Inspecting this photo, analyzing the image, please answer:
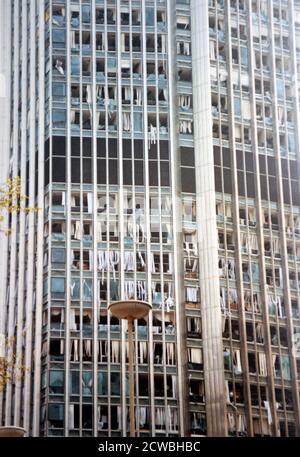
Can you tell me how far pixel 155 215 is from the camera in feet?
201

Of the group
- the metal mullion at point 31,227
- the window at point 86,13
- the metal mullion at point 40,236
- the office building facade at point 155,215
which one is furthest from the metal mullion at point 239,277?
the metal mullion at point 31,227

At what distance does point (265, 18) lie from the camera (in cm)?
6631

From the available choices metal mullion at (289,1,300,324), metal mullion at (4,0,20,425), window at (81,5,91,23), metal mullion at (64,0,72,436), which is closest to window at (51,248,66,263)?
metal mullion at (64,0,72,436)

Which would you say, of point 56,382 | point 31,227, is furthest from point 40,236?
point 56,382

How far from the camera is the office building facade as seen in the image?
5809 centimetres

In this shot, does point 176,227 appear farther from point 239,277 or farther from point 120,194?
point 239,277

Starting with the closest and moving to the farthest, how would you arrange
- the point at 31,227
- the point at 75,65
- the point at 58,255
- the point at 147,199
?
the point at 58,255 → the point at 31,227 → the point at 147,199 → the point at 75,65

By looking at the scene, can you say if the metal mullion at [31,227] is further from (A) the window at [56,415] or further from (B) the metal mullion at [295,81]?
(B) the metal mullion at [295,81]

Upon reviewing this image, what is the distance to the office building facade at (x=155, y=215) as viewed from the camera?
58094 mm

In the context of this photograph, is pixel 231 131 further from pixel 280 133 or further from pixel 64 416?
pixel 64 416

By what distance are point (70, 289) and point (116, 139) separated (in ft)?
27.3

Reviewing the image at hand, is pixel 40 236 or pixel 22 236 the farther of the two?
pixel 22 236

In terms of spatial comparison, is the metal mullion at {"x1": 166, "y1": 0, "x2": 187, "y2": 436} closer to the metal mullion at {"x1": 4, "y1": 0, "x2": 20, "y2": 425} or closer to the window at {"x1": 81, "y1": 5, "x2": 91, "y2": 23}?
the window at {"x1": 81, "y1": 5, "x2": 91, "y2": 23}
